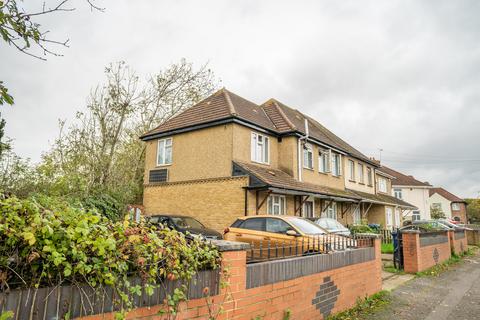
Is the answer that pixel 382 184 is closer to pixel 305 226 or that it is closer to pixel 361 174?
pixel 361 174

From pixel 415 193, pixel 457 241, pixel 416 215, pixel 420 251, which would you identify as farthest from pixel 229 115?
pixel 416 215

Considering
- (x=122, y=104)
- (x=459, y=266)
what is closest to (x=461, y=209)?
(x=459, y=266)

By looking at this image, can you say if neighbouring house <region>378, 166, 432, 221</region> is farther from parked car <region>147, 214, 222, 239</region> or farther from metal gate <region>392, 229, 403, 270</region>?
parked car <region>147, 214, 222, 239</region>

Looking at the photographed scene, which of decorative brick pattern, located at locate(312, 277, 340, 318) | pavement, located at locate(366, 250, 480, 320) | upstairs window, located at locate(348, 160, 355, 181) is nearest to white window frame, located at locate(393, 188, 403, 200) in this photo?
upstairs window, located at locate(348, 160, 355, 181)

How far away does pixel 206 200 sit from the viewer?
15703 mm

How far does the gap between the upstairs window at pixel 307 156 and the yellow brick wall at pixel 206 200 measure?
5328 millimetres

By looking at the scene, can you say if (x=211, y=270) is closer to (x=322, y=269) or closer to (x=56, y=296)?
(x=56, y=296)

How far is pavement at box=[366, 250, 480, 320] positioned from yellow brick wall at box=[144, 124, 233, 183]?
328 inches

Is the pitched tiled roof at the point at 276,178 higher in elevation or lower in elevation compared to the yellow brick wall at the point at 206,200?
higher

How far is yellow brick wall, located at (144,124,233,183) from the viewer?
15492mm

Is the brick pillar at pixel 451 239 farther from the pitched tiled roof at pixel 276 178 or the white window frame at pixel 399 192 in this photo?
the white window frame at pixel 399 192

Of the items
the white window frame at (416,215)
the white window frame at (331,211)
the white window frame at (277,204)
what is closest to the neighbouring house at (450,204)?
the white window frame at (416,215)

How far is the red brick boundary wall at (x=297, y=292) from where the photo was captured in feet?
11.9

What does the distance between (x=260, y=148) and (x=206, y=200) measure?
381cm
